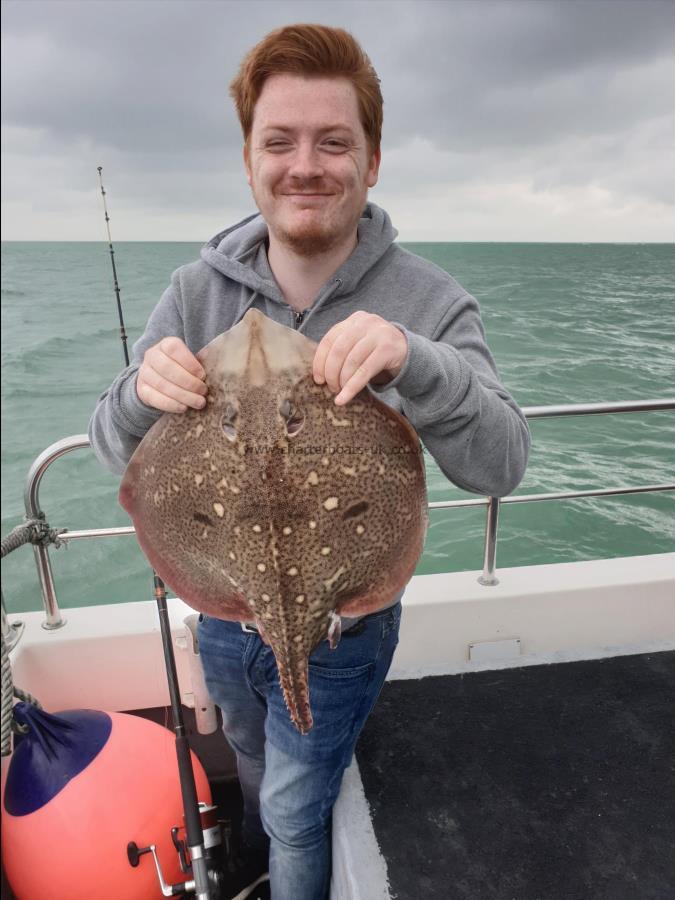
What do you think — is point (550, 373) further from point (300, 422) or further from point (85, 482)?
point (300, 422)

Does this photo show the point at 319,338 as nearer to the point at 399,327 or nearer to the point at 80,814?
the point at 399,327

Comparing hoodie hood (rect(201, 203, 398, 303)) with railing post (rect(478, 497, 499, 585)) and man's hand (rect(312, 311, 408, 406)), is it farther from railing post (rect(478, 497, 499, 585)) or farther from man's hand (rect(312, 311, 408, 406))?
railing post (rect(478, 497, 499, 585))

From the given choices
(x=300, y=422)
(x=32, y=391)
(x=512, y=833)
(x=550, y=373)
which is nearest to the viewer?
(x=300, y=422)

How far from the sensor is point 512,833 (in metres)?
1.94

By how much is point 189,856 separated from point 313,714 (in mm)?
767

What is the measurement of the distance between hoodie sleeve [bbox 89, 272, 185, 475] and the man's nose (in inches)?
20.0

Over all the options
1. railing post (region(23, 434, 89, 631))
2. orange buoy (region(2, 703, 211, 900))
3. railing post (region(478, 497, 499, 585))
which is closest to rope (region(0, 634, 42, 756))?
orange buoy (region(2, 703, 211, 900))

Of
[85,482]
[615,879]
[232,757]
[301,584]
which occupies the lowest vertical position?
[85,482]

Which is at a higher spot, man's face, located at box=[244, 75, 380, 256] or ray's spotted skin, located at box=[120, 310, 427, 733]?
man's face, located at box=[244, 75, 380, 256]

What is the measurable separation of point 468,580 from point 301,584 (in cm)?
184

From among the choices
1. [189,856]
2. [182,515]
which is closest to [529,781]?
[189,856]

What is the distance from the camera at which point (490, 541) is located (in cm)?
288

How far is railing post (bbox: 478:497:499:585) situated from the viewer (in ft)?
9.17

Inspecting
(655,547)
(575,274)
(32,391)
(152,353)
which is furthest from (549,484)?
(575,274)
